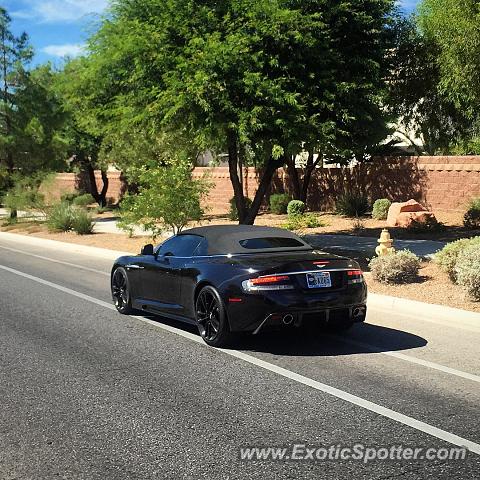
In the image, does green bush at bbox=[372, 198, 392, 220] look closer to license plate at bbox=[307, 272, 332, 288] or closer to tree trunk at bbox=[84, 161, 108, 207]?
license plate at bbox=[307, 272, 332, 288]

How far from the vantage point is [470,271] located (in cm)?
1004

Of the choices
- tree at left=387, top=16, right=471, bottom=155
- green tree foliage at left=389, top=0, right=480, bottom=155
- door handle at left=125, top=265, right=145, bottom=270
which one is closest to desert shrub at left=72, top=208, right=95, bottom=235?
tree at left=387, top=16, right=471, bottom=155

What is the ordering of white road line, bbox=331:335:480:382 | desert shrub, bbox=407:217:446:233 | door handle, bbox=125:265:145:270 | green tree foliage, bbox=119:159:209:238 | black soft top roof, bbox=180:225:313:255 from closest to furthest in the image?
white road line, bbox=331:335:480:382 → black soft top roof, bbox=180:225:313:255 → door handle, bbox=125:265:145:270 → green tree foliage, bbox=119:159:209:238 → desert shrub, bbox=407:217:446:233

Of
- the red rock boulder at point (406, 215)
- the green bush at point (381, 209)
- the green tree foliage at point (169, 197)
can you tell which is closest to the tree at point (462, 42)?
the red rock boulder at point (406, 215)

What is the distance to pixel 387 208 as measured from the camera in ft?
85.4

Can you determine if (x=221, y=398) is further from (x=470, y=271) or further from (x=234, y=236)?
(x=470, y=271)

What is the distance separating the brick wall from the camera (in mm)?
25234

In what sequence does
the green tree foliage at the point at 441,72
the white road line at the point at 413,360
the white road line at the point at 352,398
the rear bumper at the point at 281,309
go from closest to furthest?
the white road line at the point at 352,398 < the white road line at the point at 413,360 < the rear bumper at the point at 281,309 < the green tree foliage at the point at 441,72

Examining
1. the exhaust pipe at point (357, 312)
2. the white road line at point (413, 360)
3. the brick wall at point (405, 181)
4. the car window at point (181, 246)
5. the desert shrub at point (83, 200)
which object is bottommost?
the white road line at point (413, 360)

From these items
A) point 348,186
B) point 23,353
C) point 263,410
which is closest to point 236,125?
point 23,353

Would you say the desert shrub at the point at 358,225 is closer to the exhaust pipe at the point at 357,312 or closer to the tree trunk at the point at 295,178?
the tree trunk at the point at 295,178

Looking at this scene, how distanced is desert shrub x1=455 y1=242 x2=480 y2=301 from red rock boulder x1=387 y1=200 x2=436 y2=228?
12.3m

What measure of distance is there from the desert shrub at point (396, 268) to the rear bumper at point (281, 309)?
14.5 ft

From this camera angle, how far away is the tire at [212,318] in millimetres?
7473
